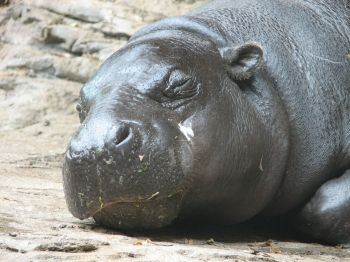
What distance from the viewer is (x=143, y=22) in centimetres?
873

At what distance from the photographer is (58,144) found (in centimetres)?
730

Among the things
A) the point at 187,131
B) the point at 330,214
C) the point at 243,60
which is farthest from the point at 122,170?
the point at 330,214

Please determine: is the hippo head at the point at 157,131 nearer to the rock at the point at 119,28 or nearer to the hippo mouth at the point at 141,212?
the hippo mouth at the point at 141,212

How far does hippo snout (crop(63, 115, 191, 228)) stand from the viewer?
13.2ft

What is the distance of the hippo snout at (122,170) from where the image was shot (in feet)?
13.2

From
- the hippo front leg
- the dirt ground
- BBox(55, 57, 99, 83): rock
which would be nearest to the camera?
the dirt ground

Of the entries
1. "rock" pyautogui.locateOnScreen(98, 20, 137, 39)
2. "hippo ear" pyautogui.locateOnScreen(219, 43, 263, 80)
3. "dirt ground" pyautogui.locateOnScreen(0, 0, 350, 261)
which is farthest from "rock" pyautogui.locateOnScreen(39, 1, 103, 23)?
"hippo ear" pyautogui.locateOnScreen(219, 43, 263, 80)

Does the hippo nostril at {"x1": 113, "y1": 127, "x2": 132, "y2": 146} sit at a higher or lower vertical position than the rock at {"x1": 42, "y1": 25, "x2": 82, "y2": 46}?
lower

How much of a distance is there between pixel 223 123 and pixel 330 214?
88 centimetres

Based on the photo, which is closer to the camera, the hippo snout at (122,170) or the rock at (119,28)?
the hippo snout at (122,170)

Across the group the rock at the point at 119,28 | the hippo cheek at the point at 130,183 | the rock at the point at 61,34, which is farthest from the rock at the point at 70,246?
the rock at the point at 61,34

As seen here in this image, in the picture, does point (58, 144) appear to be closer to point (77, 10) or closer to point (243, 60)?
point (77, 10)

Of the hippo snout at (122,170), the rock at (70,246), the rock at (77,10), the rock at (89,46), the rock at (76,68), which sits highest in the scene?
the rock at (77,10)

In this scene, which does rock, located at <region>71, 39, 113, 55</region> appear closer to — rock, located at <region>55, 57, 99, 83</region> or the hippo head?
rock, located at <region>55, 57, 99, 83</region>
